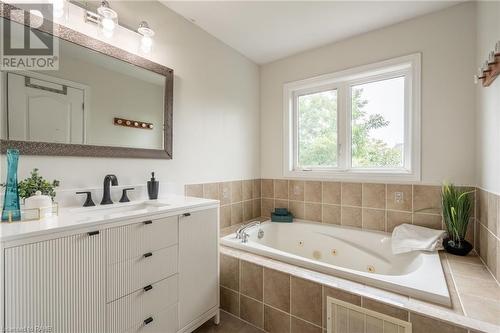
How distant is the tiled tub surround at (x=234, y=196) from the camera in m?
2.21

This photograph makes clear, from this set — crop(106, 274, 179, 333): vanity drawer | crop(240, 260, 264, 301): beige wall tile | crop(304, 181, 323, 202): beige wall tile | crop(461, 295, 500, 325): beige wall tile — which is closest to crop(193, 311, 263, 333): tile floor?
crop(240, 260, 264, 301): beige wall tile

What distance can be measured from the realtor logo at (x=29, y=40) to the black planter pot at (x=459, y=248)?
2.92 m

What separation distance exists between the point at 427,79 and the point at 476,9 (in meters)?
0.56

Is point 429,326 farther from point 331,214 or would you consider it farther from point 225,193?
point 225,193

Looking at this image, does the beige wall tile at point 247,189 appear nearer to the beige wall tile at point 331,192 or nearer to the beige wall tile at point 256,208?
the beige wall tile at point 256,208

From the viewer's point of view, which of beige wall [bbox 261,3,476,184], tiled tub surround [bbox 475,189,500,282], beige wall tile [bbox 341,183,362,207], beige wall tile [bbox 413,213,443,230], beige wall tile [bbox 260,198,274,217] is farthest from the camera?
beige wall tile [bbox 260,198,274,217]

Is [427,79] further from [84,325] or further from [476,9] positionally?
[84,325]

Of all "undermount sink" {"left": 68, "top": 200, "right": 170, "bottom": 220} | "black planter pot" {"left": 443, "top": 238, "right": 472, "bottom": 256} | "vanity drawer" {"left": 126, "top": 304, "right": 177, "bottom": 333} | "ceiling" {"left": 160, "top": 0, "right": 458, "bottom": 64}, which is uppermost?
"ceiling" {"left": 160, "top": 0, "right": 458, "bottom": 64}

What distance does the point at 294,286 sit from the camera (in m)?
1.47

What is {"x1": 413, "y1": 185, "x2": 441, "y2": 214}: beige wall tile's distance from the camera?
1.96 m

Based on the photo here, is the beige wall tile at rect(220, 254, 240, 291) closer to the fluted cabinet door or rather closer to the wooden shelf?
the fluted cabinet door

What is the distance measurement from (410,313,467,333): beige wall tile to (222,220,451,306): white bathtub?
0.13 meters

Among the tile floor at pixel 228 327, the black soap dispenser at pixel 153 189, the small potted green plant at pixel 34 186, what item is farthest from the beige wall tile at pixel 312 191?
Answer: the small potted green plant at pixel 34 186

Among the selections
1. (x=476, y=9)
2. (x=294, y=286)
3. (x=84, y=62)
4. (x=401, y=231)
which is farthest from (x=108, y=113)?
(x=476, y=9)
